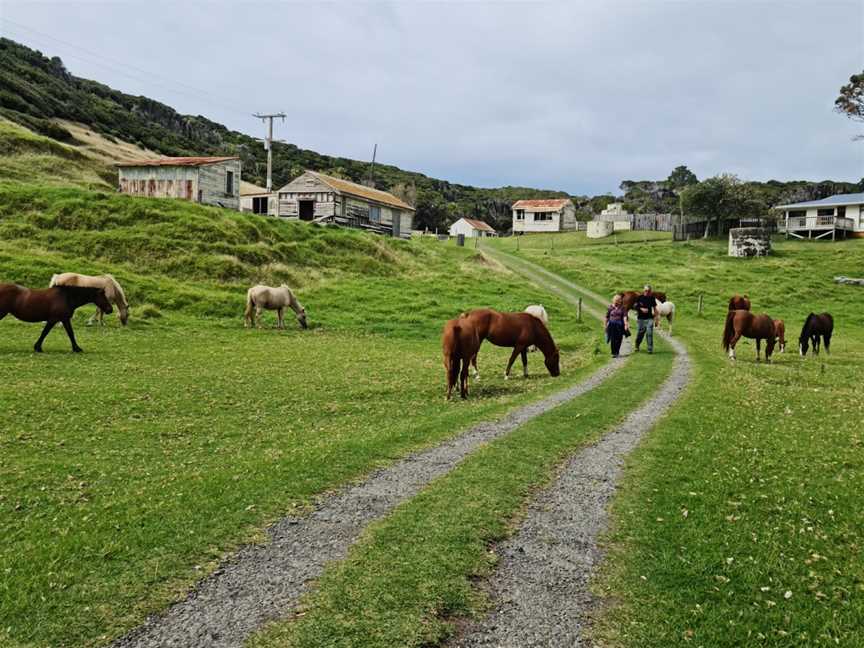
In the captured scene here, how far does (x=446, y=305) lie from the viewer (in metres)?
37.4

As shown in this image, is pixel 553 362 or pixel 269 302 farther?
pixel 269 302

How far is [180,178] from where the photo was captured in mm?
50531

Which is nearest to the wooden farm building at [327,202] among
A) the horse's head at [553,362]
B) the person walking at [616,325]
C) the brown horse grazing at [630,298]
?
the brown horse grazing at [630,298]

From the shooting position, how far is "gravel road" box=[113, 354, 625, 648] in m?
4.99

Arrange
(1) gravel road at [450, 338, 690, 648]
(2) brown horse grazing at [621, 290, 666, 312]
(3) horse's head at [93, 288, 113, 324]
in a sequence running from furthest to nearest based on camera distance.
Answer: (2) brown horse grazing at [621, 290, 666, 312] < (3) horse's head at [93, 288, 113, 324] < (1) gravel road at [450, 338, 690, 648]

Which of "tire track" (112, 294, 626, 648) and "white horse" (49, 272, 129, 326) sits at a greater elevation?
"white horse" (49, 272, 129, 326)

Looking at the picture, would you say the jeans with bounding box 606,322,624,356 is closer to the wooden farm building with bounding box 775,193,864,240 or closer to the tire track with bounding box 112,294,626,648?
the tire track with bounding box 112,294,626,648

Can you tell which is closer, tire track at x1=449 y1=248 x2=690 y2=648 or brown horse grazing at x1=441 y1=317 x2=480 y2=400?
tire track at x1=449 y1=248 x2=690 y2=648

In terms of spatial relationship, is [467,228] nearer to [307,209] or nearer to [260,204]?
[260,204]

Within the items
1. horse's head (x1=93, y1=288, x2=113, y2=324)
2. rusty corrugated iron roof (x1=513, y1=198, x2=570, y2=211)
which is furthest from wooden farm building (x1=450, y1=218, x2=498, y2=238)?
horse's head (x1=93, y1=288, x2=113, y2=324)

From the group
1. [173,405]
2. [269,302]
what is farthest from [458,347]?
[269,302]

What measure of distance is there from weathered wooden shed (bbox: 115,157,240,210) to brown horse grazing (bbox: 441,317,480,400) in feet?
139

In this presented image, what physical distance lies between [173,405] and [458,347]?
7.23 m

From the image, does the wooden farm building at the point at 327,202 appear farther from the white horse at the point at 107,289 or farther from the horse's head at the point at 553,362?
the horse's head at the point at 553,362
